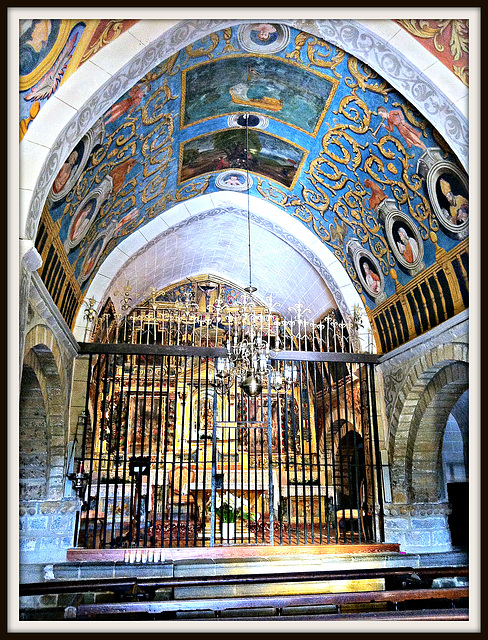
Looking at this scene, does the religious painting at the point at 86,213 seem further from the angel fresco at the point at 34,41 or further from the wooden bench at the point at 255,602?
the wooden bench at the point at 255,602

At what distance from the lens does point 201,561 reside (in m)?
7.07

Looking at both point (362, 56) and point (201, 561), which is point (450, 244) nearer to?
point (362, 56)

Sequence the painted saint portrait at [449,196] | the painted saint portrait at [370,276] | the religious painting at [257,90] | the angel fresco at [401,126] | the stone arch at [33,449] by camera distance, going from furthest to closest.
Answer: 1. the painted saint portrait at [370,276]
2. the stone arch at [33,449]
3. the religious painting at [257,90]
4. the angel fresco at [401,126]
5. the painted saint portrait at [449,196]

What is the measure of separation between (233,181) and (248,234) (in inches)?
54.7

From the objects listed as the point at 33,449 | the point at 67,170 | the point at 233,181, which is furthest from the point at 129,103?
the point at 33,449

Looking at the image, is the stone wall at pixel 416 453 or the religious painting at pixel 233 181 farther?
the religious painting at pixel 233 181

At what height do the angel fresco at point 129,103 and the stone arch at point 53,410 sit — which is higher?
the angel fresco at point 129,103

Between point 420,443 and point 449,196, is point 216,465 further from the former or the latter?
point 449,196

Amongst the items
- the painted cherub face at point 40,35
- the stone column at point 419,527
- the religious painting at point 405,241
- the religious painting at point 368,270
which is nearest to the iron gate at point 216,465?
the stone column at point 419,527

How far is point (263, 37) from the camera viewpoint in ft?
20.1

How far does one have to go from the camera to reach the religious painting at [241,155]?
808 cm

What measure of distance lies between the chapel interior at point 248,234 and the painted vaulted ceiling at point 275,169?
31 mm
